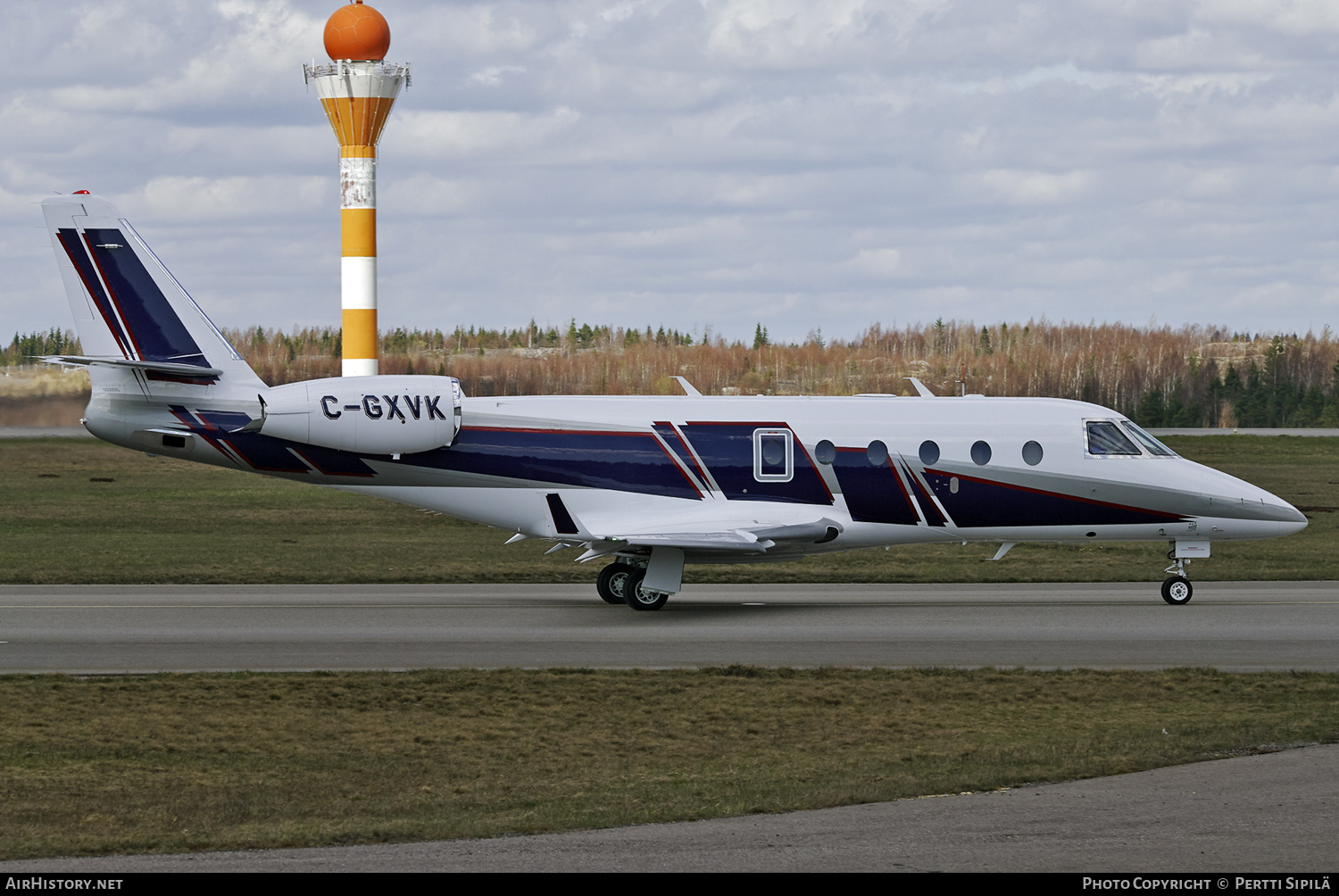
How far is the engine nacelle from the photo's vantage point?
79.3ft

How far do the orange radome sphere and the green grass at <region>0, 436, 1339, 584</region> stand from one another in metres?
20.5

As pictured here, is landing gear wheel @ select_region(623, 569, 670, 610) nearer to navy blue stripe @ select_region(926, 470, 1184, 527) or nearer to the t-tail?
the t-tail

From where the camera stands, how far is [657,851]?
9859 millimetres

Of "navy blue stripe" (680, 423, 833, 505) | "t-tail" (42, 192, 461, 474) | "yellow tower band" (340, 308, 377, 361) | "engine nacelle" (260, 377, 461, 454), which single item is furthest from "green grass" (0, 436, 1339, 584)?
"yellow tower band" (340, 308, 377, 361)

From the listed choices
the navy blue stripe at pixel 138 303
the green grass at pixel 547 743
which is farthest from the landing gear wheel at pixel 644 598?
the navy blue stripe at pixel 138 303

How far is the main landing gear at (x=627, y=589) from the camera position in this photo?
80.0ft

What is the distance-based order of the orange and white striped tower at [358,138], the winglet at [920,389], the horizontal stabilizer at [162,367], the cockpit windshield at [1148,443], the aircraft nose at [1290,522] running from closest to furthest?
the horizontal stabilizer at [162,367], the aircraft nose at [1290,522], the cockpit windshield at [1148,443], the winglet at [920,389], the orange and white striped tower at [358,138]

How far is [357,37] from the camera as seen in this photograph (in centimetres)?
6394

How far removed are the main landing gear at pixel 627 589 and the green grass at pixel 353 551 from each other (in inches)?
154

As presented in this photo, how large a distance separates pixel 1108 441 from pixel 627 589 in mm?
8539

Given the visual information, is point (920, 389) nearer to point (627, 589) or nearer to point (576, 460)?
point (576, 460)

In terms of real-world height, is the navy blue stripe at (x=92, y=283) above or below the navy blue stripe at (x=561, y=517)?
above

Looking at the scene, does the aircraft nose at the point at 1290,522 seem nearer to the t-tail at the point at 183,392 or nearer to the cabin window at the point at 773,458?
the cabin window at the point at 773,458
